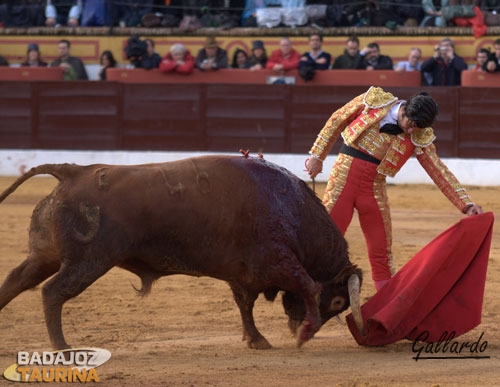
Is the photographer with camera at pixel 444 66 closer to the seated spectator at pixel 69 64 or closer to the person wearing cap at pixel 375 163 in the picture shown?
the seated spectator at pixel 69 64

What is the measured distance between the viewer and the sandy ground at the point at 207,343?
3.80m

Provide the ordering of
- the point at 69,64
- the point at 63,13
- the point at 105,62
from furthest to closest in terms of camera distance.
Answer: the point at 63,13, the point at 69,64, the point at 105,62

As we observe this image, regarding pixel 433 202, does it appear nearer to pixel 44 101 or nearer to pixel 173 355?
pixel 44 101

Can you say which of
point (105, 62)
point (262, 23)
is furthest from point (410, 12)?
point (105, 62)

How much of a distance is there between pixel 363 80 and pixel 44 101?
3.61 meters

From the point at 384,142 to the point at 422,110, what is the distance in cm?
31

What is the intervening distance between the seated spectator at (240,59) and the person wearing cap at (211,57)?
101 millimetres

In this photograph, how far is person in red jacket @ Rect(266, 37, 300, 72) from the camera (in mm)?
10961

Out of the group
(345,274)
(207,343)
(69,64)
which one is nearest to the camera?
(345,274)

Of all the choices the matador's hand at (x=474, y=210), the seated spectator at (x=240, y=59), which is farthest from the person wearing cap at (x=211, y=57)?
the matador's hand at (x=474, y=210)

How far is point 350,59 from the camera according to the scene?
35.6 feet

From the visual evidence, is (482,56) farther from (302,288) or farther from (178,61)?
(302,288)

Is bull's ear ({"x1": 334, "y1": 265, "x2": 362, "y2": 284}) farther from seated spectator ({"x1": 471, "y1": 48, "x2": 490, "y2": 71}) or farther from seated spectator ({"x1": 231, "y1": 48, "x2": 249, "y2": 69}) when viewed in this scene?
seated spectator ({"x1": 231, "y1": 48, "x2": 249, "y2": 69})

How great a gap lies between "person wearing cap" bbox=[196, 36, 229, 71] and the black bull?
7063mm
